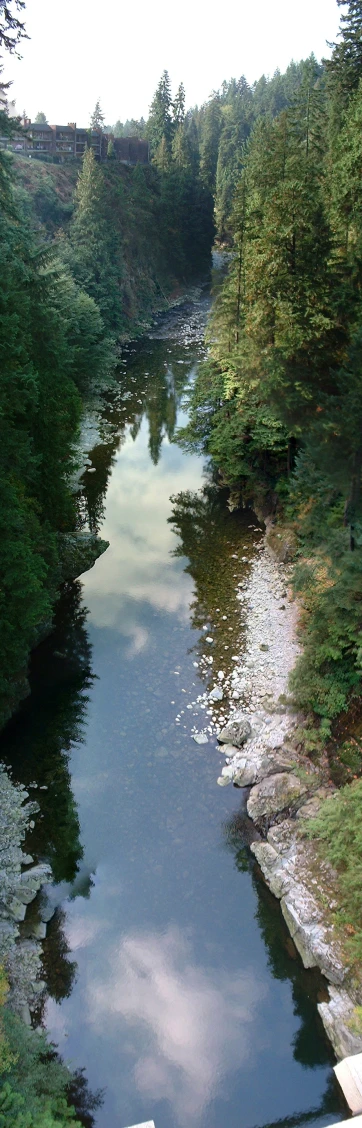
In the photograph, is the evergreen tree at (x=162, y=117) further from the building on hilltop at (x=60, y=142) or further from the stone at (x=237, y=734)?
the stone at (x=237, y=734)

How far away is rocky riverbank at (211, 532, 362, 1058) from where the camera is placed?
40.8 ft

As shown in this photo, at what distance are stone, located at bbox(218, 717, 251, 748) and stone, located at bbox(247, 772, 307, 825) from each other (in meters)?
1.69

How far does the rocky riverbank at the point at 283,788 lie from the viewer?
12.4 metres

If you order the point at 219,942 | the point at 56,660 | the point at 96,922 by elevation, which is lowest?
the point at 219,942

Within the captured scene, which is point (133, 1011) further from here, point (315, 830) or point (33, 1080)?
point (315, 830)

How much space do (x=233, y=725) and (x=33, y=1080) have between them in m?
9.55

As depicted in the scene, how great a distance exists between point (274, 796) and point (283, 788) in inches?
11.3

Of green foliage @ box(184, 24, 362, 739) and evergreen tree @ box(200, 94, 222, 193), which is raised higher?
evergreen tree @ box(200, 94, 222, 193)

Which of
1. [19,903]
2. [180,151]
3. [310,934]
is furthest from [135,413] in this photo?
[180,151]

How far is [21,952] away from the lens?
504 inches

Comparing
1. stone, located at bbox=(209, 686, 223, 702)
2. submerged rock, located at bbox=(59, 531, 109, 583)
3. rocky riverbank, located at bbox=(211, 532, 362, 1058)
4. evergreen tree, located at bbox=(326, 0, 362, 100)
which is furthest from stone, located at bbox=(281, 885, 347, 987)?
evergreen tree, located at bbox=(326, 0, 362, 100)

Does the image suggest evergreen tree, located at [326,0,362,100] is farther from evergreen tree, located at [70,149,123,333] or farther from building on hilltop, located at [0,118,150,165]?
building on hilltop, located at [0,118,150,165]

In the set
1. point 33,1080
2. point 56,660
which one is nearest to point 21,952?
point 33,1080

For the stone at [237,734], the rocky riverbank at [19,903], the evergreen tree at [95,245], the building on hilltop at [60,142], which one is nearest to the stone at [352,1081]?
the rocky riverbank at [19,903]
